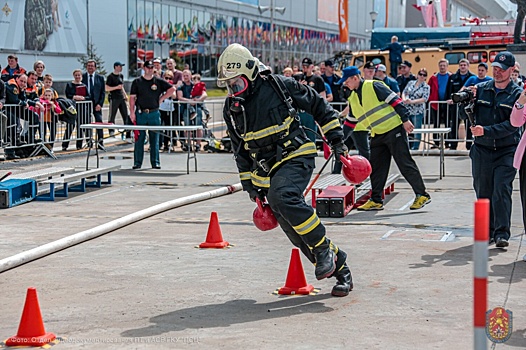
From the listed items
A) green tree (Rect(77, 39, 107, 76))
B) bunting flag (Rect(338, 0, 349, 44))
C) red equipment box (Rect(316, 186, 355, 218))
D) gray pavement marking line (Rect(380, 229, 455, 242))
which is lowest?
gray pavement marking line (Rect(380, 229, 455, 242))

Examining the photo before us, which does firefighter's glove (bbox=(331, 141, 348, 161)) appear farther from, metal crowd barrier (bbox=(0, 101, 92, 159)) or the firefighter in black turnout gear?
metal crowd barrier (bbox=(0, 101, 92, 159))

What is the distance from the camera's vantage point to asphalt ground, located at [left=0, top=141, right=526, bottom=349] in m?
5.61

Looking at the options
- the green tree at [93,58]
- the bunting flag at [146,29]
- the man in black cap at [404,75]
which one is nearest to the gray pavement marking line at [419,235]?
the man in black cap at [404,75]

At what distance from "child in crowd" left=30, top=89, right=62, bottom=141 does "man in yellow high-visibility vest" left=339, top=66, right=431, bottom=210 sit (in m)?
8.47

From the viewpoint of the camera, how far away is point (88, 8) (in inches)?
1738

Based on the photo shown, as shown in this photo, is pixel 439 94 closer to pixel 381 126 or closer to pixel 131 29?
pixel 381 126

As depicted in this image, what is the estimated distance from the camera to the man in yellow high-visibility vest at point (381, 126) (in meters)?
10.8

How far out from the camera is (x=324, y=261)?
6.44 m

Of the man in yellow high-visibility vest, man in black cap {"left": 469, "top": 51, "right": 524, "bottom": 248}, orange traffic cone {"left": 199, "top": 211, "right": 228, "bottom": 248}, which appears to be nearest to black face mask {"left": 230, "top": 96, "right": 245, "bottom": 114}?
orange traffic cone {"left": 199, "top": 211, "right": 228, "bottom": 248}

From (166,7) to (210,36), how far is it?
603 centimetres

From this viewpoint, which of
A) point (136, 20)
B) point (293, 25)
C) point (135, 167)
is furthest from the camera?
point (293, 25)

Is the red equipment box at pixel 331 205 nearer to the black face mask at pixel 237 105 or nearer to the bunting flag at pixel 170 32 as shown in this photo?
the black face mask at pixel 237 105

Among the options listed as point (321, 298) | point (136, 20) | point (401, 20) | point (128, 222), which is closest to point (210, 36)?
point (136, 20)

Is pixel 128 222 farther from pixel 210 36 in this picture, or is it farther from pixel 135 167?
pixel 210 36
